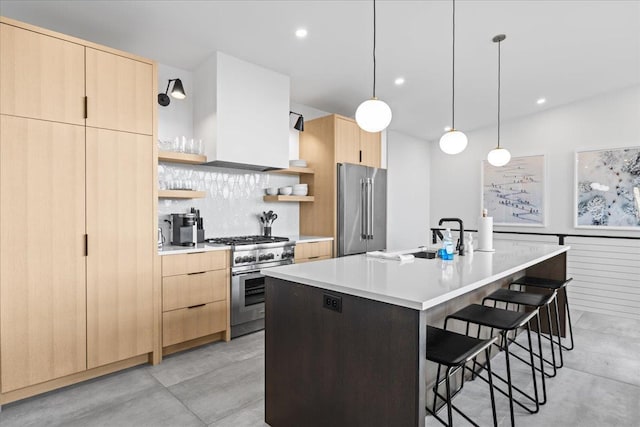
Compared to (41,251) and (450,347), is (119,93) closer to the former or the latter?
(41,251)

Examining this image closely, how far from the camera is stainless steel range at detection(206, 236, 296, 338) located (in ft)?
11.2

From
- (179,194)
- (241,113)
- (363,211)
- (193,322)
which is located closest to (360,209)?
(363,211)

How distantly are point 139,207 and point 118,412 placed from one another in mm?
1411

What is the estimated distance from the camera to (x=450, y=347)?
67.3 inches

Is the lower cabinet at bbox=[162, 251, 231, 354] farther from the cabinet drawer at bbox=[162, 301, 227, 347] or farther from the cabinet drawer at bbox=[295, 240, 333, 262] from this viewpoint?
the cabinet drawer at bbox=[295, 240, 333, 262]

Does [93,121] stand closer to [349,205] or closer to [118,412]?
[118,412]

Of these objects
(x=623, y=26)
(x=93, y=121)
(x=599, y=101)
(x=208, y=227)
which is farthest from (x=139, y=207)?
(x=599, y=101)

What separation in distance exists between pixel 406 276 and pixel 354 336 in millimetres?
467

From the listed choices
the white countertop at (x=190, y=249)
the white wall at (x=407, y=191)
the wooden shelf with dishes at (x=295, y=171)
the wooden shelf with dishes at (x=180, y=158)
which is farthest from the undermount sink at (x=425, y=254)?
the white wall at (x=407, y=191)

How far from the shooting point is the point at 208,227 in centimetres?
394


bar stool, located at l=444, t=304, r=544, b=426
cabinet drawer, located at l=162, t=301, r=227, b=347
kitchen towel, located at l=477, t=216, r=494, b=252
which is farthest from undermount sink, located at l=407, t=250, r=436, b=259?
cabinet drawer, located at l=162, t=301, r=227, b=347

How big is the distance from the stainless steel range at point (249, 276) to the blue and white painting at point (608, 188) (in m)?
4.56

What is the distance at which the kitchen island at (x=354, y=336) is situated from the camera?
1444 mm

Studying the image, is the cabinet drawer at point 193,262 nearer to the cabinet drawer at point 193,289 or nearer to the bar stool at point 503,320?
the cabinet drawer at point 193,289
